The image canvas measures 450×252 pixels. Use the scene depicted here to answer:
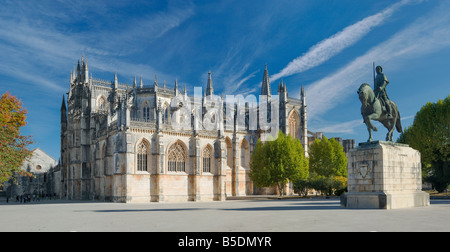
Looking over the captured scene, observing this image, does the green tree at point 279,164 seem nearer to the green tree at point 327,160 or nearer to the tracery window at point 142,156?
the green tree at point 327,160

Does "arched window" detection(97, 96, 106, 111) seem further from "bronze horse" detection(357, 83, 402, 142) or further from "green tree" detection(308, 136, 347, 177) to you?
"bronze horse" detection(357, 83, 402, 142)

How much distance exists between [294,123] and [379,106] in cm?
4403

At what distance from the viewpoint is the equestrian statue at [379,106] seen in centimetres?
1994

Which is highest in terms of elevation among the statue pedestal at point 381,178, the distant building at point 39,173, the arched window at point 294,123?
the arched window at point 294,123

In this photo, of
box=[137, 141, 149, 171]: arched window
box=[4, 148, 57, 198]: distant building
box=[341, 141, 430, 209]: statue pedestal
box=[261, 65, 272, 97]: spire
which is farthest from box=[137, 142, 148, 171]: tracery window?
box=[261, 65, 272, 97]: spire

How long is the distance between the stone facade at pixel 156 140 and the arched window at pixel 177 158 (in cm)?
11

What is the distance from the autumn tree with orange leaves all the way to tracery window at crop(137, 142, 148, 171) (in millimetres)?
14072

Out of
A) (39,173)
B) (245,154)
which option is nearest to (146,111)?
(245,154)

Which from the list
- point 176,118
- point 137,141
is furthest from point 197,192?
point 176,118

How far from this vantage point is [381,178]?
1884 cm

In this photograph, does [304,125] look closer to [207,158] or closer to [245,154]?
[245,154]

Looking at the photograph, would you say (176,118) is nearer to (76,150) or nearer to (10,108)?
(76,150)

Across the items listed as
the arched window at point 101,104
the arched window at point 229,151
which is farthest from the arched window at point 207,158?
the arched window at point 101,104
